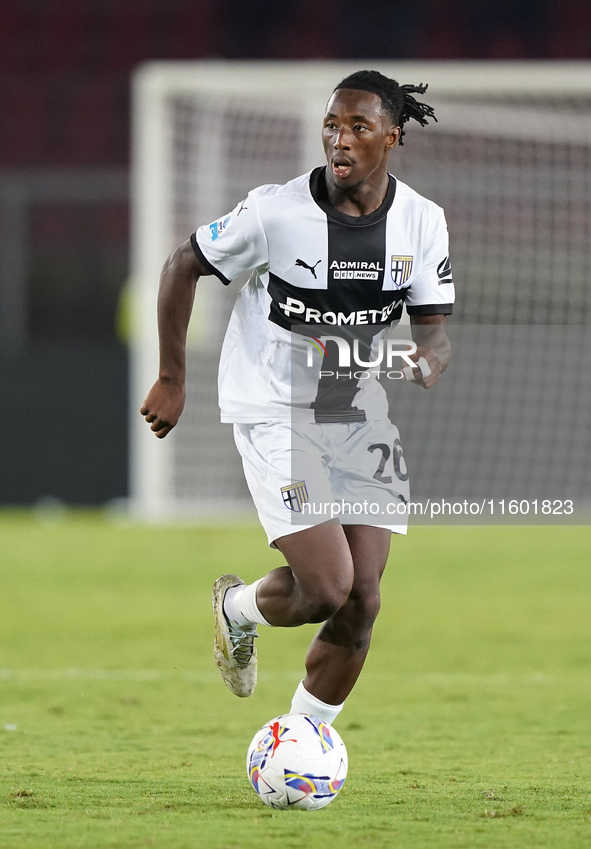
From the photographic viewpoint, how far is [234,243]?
159 inches

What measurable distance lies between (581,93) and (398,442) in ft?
22.3

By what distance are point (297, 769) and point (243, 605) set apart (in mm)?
670

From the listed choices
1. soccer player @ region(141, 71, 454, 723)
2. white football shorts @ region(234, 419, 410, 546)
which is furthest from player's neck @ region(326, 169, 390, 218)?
white football shorts @ region(234, 419, 410, 546)

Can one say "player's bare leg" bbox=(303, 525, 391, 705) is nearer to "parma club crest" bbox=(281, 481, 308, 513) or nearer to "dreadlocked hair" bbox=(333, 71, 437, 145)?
"parma club crest" bbox=(281, 481, 308, 513)

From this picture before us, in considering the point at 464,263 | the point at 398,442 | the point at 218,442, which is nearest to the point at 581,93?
the point at 464,263

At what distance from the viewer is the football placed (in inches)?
148

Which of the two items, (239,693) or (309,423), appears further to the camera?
(239,693)

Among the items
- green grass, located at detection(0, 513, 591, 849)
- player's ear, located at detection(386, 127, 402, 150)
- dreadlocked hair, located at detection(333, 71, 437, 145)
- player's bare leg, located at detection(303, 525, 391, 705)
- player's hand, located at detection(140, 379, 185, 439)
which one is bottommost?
Result: green grass, located at detection(0, 513, 591, 849)

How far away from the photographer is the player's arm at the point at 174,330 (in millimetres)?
4105

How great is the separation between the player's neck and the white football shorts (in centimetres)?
67

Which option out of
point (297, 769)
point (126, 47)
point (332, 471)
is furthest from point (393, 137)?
point (126, 47)

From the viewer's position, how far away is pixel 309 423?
4168mm

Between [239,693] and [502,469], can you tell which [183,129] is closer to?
[502,469]

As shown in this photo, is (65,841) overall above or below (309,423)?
below
